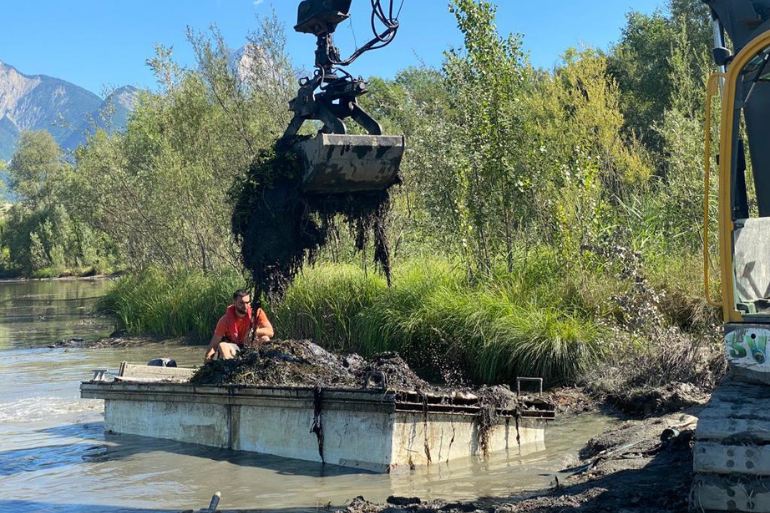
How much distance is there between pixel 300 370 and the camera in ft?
30.3

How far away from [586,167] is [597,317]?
280 cm

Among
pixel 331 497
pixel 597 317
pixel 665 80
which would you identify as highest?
pixel 665 80

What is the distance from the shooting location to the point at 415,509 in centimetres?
652

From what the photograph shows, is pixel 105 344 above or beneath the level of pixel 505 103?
beneath

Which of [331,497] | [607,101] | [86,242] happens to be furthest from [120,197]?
[86,242]

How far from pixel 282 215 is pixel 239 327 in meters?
3.08

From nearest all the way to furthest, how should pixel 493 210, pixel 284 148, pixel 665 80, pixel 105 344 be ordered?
pixel 284 148 < pixel 493 210 < pixel 105 344 < pixel 665 80

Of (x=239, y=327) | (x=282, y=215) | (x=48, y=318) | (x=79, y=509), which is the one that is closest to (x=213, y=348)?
(x=239, y=327)

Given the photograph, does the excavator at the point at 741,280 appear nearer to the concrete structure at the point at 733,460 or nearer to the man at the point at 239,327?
the concrete structure at the point at 733,460

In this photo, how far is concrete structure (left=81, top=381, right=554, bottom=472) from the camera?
7.97 metres

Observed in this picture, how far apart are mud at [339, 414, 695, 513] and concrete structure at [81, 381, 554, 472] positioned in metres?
0.93

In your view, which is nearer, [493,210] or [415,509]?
[415,509]

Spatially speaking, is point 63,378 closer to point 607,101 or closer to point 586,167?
point 586,167

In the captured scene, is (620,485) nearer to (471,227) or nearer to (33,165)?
(471,227)
